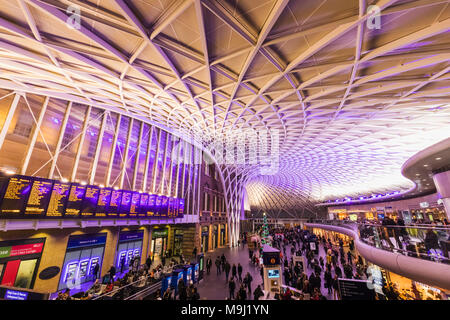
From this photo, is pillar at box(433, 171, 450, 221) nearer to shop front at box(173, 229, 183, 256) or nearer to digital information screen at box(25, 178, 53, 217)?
shop front at box(173, 229, 183, 256)

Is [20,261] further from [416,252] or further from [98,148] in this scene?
[416,252]

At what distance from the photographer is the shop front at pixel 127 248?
19.0m

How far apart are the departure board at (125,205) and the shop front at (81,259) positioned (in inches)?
121

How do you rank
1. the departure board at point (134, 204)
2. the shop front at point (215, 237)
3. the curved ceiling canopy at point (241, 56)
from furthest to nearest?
the shop front at point (215, 237), the departure board at point (134, 204), the curved ceiling canopy at point (241, 56)

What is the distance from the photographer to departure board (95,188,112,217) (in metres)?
15.1

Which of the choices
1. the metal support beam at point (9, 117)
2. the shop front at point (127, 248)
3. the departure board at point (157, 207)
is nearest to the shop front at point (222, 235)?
the shop front at point (127, 248)

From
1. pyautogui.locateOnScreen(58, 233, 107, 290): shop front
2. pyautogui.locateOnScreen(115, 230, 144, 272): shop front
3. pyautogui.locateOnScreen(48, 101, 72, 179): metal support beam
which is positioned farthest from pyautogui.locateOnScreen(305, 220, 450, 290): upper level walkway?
pyautogui.locateOnScreen(48, 101, 72, 179): metal support beam

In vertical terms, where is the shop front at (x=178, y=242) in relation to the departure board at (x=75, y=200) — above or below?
below

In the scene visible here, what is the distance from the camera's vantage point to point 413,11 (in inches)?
291

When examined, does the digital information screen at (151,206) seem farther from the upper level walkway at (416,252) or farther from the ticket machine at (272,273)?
the upper level walkway at (416,252)

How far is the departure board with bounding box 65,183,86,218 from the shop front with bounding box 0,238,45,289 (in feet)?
9.39

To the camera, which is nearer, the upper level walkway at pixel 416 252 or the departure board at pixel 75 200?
the upper level walkway at pixel 416 252

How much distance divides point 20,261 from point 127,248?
874cm

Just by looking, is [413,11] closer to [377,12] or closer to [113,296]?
[377,12]
